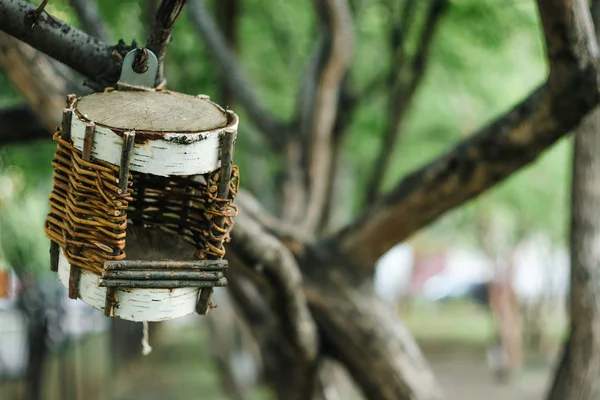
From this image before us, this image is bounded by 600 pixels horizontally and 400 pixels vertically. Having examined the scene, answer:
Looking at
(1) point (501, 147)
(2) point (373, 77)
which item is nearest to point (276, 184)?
(2) point (373, 77)

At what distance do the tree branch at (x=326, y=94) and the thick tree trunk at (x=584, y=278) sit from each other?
2.55 metres

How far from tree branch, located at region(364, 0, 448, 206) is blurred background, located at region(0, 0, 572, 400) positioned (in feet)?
0.43

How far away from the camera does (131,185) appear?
2842 millimetres

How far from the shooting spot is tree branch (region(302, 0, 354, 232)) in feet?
22.9

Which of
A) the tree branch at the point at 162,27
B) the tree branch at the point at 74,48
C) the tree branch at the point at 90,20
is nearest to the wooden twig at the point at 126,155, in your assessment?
the tree branch at the point at 162,27

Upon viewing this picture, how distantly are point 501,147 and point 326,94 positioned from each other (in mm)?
3543

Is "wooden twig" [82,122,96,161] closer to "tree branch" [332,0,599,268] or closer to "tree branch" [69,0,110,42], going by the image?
"tree branch" [332,0,599,268]

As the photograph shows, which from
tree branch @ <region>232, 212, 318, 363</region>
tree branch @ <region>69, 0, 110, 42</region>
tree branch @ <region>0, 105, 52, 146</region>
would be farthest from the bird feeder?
tree branch @ <region>0, 105, 52, 146</region>

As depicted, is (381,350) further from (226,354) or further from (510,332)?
(510,332)

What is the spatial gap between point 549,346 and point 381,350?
685 inches

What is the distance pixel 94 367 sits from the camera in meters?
12.3

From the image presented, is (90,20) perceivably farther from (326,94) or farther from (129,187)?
(129,187)

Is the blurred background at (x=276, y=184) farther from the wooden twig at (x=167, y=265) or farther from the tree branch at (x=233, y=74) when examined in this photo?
the wooden twig at (x=167, y=265)

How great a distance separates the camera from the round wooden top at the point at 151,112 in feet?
8.61
